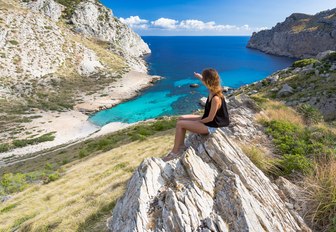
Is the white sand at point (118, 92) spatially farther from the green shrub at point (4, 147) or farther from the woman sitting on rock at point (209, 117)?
the woman sitting on rock at point (209, 117)

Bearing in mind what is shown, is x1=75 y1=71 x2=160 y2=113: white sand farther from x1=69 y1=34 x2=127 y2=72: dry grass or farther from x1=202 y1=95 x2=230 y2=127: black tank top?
x1=202 y1=95 x2=230 y2=127: black tank top

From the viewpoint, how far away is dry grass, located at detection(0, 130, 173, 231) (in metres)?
10.1

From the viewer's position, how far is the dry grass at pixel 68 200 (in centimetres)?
1010

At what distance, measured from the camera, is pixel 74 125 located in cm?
6009

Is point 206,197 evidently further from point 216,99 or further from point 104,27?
point 104,27

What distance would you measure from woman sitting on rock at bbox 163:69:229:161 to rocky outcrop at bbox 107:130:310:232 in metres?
0.71

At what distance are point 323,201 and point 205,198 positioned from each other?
3.24 meters

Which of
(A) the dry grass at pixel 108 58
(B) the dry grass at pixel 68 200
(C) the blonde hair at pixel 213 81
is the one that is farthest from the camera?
(A) the dry grass at pixel 108 58

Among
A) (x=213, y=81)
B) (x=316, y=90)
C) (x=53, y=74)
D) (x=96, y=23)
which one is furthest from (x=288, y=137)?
(x=96, y=23)

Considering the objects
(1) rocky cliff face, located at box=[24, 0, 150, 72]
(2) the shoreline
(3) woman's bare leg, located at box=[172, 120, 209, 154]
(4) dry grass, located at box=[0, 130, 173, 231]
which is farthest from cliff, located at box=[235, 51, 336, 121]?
(1) rocky cliff face, located at box=[24, 0, 150, 72]

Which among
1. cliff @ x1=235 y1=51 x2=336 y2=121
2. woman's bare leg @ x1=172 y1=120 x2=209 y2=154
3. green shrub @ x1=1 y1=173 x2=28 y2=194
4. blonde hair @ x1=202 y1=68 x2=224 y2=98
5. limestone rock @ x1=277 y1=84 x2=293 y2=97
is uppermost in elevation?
blonde hair @ x1=202 y1=68 x2=224 y2=98

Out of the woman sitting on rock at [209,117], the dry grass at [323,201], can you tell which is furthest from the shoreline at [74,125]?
the dry grass at [323,201]

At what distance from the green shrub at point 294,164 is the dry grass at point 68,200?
22.8 ft

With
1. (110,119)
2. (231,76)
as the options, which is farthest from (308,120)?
(231,76)
